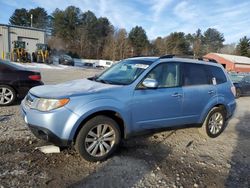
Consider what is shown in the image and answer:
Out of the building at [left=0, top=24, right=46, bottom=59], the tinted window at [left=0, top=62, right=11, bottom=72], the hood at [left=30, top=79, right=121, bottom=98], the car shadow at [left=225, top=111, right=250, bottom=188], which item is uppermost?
the building at [left=0, top=24, right=46, bottom=59]

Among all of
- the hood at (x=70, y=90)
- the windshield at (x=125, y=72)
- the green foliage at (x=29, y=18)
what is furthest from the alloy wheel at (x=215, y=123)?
the green foliage at (x=29, y=18)

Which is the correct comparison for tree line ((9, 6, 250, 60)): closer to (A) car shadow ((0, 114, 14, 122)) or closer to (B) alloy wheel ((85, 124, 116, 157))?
(A) car shadow ((0, 114, 14, 122))

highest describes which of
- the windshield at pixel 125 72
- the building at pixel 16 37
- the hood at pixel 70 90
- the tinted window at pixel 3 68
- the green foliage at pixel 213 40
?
the green foliage at pixel 213 40

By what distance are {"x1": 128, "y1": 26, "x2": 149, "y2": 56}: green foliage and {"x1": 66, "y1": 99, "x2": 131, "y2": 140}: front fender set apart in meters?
79.9

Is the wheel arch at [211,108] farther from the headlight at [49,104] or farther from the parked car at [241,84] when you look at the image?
the parked car at [241,84]

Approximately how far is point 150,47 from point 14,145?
8476cm

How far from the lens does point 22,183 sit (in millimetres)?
3691

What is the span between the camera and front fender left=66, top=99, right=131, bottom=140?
13.7ft

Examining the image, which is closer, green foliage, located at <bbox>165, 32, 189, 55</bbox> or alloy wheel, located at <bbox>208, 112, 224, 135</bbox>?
alloy wheel, located at <bbox>208, 112, 224, 135</bbox>

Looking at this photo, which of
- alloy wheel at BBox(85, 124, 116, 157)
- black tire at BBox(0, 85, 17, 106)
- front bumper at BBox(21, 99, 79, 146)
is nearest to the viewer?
front bumper at BBox(21, 99, 79, 146)

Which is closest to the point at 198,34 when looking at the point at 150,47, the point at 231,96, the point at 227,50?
the point at 227,50

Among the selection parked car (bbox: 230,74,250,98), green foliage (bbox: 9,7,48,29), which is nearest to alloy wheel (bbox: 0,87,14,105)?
parked car (bbox: 230,74,250,98)

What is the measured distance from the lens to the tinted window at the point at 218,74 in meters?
6.28

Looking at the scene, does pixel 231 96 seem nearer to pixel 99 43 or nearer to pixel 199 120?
pixel 199 120
